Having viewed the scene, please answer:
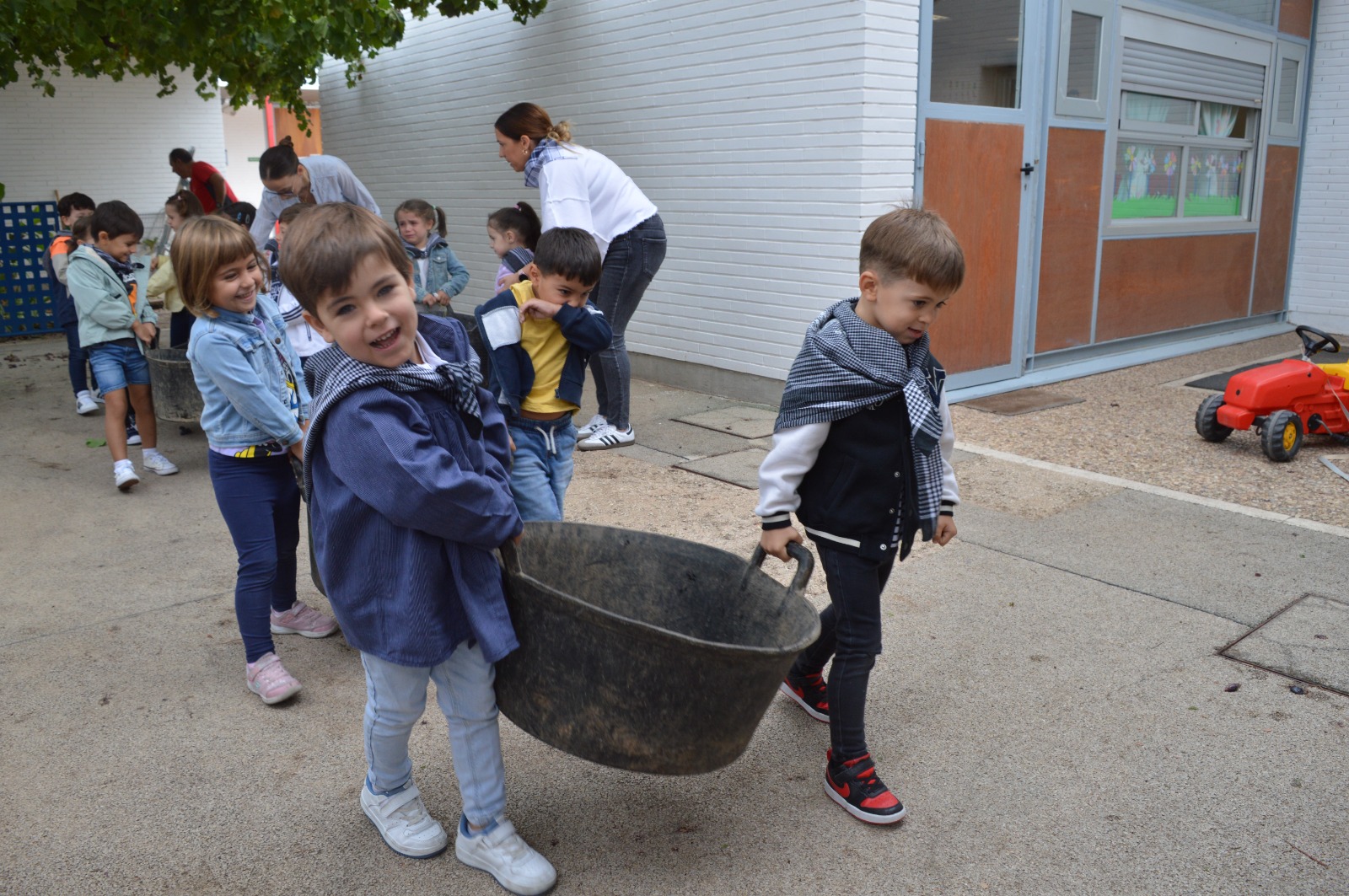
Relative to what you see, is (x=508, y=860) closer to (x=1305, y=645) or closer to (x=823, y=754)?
(x=823, y=754)

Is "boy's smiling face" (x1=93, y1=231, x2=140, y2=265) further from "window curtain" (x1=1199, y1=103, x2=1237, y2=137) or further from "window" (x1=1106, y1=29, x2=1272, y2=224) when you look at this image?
"window curtain" (x1=1199, y1=103, x2=1237, y2=137)

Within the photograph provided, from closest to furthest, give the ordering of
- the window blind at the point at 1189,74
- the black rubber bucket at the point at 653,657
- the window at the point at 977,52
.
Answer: the black rubber bucket at the point at 653,657 < the window at the point at 977,52 < the window blind at the point at 1189,74

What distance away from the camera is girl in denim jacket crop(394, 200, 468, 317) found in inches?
282

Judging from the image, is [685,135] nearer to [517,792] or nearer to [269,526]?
[269,526]

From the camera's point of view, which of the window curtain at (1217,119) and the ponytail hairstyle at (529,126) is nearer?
the ponytail hairstyle at (529,126)

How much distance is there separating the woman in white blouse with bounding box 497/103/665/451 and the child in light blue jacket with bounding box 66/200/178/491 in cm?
216

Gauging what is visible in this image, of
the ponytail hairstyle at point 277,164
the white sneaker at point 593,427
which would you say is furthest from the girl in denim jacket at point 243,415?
the white sneaker at point 593,427

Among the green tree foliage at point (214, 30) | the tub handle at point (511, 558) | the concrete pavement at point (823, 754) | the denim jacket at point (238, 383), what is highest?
the green tree foliage at point (214, 30)

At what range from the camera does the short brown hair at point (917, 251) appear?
8.27 ft

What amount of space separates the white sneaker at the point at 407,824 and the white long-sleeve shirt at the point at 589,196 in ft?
12.4

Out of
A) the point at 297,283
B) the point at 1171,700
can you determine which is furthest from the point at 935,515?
the point at 297,283

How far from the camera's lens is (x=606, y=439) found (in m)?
6.40

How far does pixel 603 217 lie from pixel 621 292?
0.47m

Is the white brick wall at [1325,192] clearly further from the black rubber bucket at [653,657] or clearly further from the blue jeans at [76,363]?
the blue jeans at [76,363]
